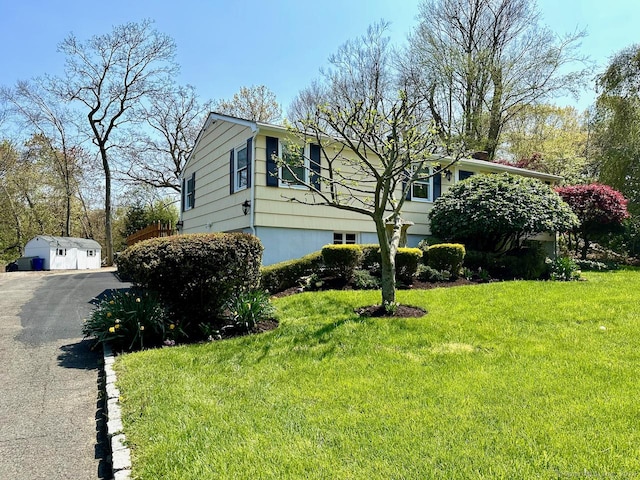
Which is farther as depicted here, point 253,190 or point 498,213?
point 253,190

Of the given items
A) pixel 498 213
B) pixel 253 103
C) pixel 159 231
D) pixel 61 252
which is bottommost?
pixel 61 252

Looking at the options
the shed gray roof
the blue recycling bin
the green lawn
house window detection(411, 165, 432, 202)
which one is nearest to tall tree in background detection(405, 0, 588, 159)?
house window detection(411, 165, 432, 202)

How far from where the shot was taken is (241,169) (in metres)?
11.4

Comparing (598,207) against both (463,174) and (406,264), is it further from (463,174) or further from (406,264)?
(406,264)

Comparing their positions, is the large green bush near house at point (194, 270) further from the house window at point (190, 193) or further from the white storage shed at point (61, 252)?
the white storage shed at point (61, 252)

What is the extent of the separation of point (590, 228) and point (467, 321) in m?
10.8

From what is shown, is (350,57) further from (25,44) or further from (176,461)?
(176,461)

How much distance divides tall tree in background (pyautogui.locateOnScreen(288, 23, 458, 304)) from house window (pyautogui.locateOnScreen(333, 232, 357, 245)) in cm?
96

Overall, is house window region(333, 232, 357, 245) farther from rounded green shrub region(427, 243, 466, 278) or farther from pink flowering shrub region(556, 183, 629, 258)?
pink flowering shrub region(556, 183, 629, 258)

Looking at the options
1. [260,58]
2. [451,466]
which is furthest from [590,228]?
[451,466]

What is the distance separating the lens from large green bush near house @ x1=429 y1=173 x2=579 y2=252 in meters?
10.1

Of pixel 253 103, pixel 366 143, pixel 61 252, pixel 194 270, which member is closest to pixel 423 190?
pixel 366 143

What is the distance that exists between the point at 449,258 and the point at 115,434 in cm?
779

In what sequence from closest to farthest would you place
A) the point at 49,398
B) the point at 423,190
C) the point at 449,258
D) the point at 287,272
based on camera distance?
the point at 49,398, the point at 287,272, the point at 449,258, the point at 423,190
